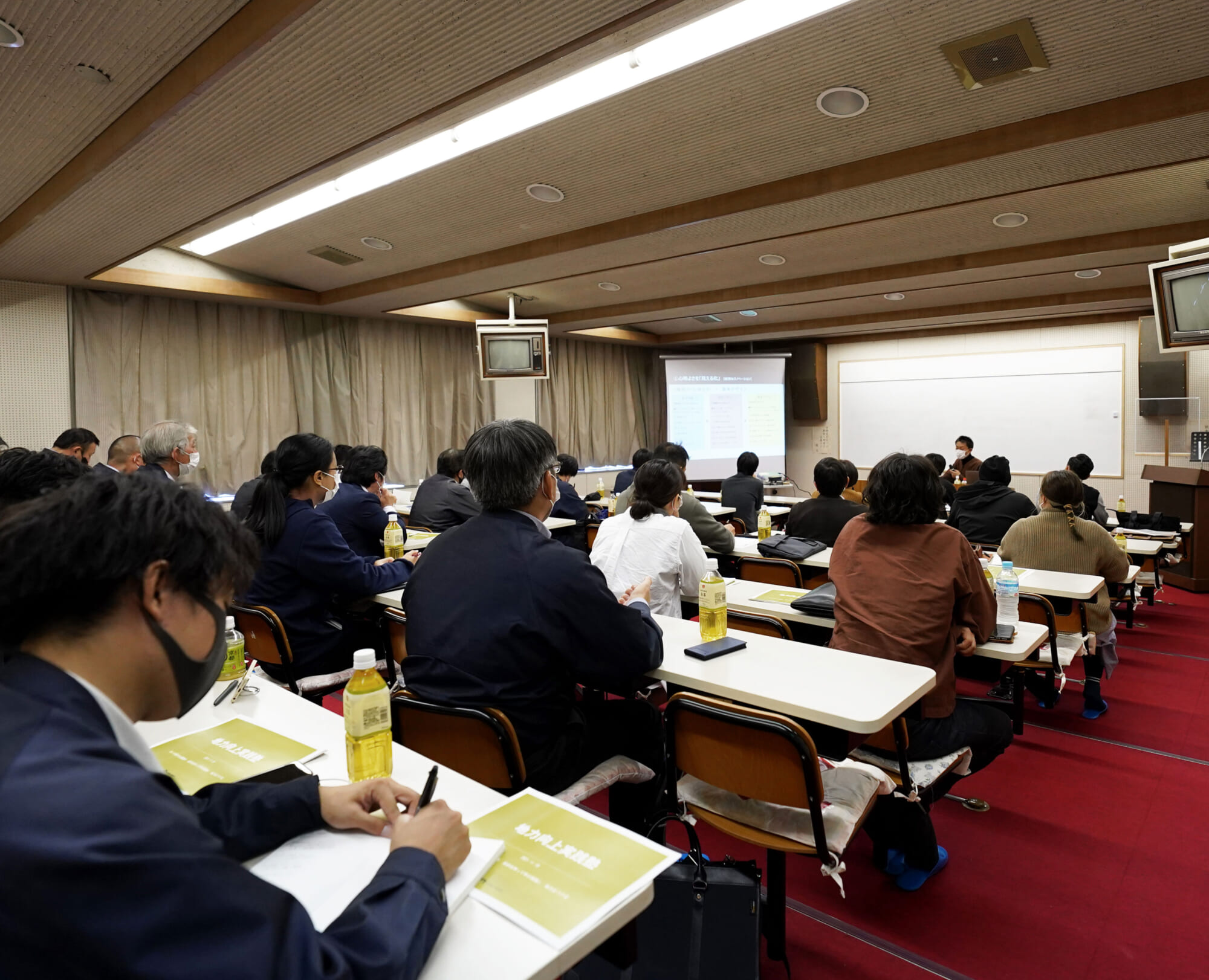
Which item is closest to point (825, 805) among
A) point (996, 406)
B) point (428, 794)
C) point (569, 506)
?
point (428, 794)

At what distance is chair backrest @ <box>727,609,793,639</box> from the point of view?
2.43 meters

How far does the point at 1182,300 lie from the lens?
12.4ft

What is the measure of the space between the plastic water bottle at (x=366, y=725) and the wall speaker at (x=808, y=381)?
9.88m

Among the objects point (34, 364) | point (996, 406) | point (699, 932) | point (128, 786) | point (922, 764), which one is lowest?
point (699, 932)

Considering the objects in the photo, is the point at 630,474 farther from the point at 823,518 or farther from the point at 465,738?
the point at 465,738

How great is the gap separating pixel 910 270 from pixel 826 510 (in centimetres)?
316

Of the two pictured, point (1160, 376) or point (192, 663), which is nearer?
point (192, 663)

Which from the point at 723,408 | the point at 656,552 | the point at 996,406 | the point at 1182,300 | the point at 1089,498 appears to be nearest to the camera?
the point at 656,552

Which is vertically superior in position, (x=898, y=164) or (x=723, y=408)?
(x=898, y=164)

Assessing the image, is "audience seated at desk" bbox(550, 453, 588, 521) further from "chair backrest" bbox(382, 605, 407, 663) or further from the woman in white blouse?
"chair backrest" bbox(382, 605, 407, 663)

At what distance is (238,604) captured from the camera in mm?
2576

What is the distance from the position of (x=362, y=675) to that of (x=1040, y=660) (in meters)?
2.85

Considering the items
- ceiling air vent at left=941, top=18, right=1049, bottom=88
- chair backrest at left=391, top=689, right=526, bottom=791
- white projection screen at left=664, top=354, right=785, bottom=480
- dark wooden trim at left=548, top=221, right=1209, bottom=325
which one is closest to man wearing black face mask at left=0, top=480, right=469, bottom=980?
chair backrest at left=391, top=689, right=526, bottom=791

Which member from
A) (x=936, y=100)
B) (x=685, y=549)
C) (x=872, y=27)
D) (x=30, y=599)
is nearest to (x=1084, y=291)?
(x=936, y=100)
